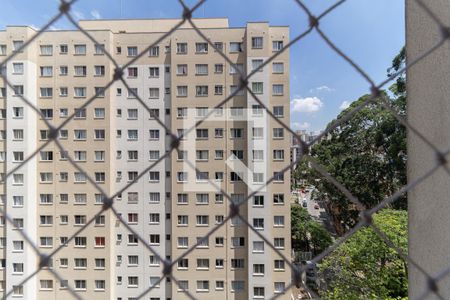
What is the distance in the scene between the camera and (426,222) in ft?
1.40

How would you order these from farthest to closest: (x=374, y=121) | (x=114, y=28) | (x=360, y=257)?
1. (x=114, y=28)
2. (x=374, y=121)
3. (x=360, y=257)

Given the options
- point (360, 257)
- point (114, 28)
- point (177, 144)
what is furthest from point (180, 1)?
point (114, 28)

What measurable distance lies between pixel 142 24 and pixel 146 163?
A: 3154 mm

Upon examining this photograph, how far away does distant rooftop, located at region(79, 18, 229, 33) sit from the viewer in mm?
6012

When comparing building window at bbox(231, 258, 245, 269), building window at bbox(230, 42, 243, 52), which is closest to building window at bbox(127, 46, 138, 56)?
building window at bbox(230, 42, 243, 52)

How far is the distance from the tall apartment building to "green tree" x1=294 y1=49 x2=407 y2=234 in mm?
1113

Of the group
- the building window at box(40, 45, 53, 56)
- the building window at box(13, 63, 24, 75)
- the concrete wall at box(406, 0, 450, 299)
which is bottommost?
the concrete wall at box(406, 0, 450, 299)

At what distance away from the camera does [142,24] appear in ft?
20.6

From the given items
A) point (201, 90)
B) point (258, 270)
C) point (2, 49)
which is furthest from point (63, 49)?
point (258, 270)

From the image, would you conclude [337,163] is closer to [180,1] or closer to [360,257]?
[360,257]

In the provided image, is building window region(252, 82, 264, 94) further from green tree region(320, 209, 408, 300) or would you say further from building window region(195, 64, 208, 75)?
green tree region(320, 209, 408, 300)

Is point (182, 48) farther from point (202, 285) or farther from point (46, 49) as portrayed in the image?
point (202, 285)

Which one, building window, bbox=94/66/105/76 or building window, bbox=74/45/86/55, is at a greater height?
building window, bbox=74/45/86/55

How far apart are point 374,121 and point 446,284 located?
5458 millimetres
